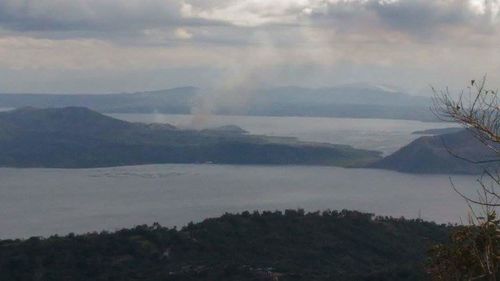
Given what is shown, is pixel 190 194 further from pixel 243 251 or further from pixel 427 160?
pixel 243 251

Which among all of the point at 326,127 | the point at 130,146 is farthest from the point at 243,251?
the point at 326,127

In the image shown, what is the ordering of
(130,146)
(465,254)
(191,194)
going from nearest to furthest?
(465,254)
(191,194)
(130,146)

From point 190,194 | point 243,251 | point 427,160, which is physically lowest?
point 190,194

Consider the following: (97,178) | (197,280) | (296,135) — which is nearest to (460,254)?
(197,280)

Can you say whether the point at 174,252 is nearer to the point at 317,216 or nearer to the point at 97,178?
the point at 317,216

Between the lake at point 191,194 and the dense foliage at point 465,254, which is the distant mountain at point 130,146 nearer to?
the lake at point 191,194
